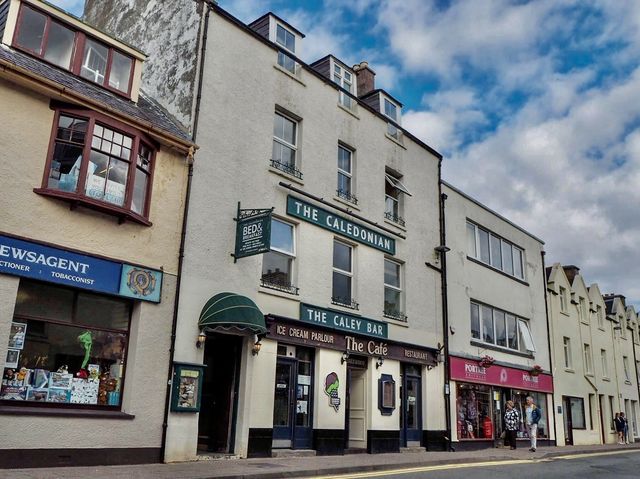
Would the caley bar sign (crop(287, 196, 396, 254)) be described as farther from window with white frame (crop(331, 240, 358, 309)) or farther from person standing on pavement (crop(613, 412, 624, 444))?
person standing on pavement (crop(613, 412, 624, 444))

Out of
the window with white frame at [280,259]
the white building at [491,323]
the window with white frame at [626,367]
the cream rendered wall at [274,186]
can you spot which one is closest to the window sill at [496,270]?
the white building at [491,323]

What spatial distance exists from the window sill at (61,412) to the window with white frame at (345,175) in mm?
9669

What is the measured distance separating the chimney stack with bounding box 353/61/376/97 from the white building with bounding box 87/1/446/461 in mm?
2698

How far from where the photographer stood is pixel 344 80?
70.5 ft

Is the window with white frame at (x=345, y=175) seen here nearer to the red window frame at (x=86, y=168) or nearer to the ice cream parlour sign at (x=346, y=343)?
the ice cream parlour sign at (x=346, y=343)

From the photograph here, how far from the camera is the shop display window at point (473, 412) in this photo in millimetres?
22234

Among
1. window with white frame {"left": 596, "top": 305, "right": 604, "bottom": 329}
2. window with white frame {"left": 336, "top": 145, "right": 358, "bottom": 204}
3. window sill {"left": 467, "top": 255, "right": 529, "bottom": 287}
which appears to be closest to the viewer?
window with white frame {"left": 336, "top": 145, "right": 358, "bottom": 204}

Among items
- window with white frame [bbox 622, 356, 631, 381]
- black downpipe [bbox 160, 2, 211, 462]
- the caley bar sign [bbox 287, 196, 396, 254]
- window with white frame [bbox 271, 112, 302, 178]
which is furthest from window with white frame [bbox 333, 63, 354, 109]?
window with white frame [bbox 622, 356, 631, 381]

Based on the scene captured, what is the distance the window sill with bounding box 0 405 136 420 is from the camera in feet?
34.6

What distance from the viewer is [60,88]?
11.7 metres

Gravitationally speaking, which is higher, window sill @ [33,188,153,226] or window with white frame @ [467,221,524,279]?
window with white frame @ [467,221,524,279]

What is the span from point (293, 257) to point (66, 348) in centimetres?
682

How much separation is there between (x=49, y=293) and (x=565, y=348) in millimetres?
27309

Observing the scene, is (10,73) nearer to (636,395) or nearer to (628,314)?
(636,395)
